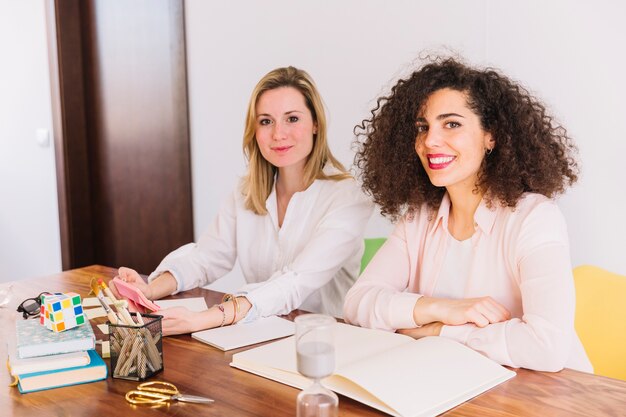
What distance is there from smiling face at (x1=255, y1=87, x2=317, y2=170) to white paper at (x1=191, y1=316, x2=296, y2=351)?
25.2 inches

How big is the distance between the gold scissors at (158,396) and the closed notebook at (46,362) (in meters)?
0.14

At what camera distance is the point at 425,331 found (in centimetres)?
147

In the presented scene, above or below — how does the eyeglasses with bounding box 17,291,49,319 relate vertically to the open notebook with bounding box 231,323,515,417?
below

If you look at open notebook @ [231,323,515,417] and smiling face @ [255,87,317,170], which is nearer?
open notebook @ [231,323,515,417]

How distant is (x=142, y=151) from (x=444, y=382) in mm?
3192

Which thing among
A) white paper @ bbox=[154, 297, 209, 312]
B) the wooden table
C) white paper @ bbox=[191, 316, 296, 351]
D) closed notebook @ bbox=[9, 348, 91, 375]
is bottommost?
white paper @ bbox=[154, 297, 209, 312]

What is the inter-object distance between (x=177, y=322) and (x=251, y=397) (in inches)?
16.4

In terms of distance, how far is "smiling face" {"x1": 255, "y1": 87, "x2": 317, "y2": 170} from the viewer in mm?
2117

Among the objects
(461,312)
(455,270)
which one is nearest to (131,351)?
(461,312)

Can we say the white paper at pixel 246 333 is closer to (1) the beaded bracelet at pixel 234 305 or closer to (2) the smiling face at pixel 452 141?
(1) the beaded bracelet at pixel 234 305

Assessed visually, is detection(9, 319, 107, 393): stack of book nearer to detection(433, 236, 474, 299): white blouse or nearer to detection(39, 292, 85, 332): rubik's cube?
detection(39, 292, 85, 332): rubik's cube

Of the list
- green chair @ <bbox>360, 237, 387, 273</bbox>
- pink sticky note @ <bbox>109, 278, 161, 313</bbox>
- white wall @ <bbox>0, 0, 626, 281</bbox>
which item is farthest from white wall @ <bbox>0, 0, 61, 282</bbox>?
pink sticky note @ <bbox>109, 278, 161, 313</bbox>

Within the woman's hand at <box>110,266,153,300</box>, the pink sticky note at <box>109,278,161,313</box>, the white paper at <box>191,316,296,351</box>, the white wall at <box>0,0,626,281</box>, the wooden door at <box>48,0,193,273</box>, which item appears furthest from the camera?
the wooden door at <box>48,0,193,273</box>

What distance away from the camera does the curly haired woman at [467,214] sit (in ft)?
4.72
